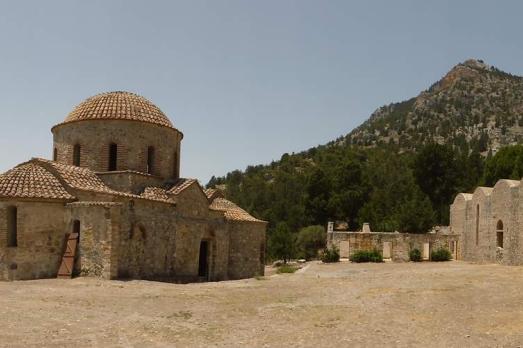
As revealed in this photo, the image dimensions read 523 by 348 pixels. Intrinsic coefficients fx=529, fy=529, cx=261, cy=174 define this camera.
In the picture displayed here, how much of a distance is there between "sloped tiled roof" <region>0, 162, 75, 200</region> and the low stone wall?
19.3m

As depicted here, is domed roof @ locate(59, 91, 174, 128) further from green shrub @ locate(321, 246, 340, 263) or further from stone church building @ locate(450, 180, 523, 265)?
stone church building @ locate(450, 180, 523, 265)

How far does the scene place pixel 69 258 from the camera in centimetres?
1822

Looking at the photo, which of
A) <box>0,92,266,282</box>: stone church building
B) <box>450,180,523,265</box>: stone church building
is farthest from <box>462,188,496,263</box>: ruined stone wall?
<box>0,92,266,282</box>: stone church building

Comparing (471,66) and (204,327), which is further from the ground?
(471,66)

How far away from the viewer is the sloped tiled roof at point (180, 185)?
71.5 feet

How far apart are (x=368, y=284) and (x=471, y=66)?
131136mm

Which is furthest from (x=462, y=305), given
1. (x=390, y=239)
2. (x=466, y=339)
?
Answer: (x=390, y=239)

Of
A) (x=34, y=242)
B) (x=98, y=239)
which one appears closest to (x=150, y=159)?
(x=98, y=239)

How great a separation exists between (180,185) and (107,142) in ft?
11.6

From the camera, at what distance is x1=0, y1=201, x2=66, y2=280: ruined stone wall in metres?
17.8

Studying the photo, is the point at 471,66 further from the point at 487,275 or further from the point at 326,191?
the point at 487,275

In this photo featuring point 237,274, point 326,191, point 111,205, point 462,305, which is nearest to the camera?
point 462,305

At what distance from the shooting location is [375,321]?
10695 mm

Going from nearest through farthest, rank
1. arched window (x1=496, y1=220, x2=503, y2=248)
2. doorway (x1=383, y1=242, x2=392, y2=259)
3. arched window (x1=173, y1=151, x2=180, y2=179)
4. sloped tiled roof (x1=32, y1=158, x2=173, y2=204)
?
1. sloped tiled roof (x1=32, y1=158, x2=173, y2=204)
2. arched window (x1=173, y1=151, x2=180, y2=179)
3. arched window (x1=496, y1=220, x2=503, y2=248)
4. doorway (x1=383, y1=242, x2=392, y2=259)
